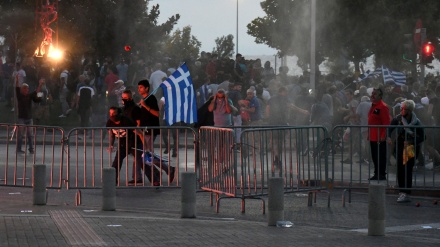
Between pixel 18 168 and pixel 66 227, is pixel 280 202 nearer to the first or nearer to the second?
pixel 66 227

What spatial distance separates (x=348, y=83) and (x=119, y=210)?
27695 mm

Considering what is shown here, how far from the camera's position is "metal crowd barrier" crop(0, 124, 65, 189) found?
18328 millimetres

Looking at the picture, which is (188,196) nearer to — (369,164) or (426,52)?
(369,164)

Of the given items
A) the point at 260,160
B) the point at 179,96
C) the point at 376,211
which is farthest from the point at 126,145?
the point at 376,211

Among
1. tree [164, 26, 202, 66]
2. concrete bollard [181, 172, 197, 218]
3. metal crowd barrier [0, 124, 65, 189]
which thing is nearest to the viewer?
concrete bollard [181, 172, 197, 218]

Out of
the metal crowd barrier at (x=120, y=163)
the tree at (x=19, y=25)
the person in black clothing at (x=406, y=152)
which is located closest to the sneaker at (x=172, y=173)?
the metal crowd barrier at (x=120, y=163)

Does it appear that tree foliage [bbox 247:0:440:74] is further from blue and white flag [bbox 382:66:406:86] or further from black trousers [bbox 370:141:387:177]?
black trousers [bbox 370:141:387:177]

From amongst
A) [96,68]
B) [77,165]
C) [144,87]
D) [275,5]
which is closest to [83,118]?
[96,68]

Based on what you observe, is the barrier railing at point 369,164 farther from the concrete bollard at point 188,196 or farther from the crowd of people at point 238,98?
the concrete bollard at point 188,196

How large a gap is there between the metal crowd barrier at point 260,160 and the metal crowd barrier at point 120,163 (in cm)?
87

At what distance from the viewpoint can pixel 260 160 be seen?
55.3ft

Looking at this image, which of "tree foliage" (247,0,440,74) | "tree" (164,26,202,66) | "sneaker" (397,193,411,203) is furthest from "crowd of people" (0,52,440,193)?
"tree" (164,26,202,66)

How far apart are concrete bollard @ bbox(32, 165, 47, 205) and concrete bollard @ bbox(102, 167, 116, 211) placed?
3.47ft

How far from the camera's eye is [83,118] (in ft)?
112
